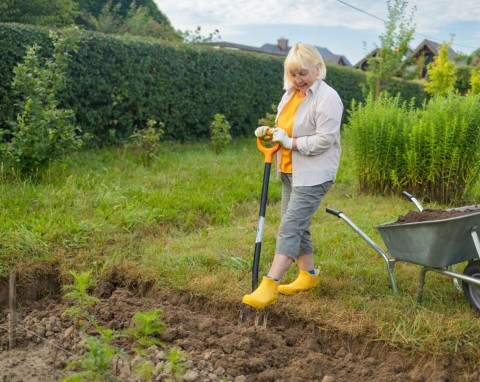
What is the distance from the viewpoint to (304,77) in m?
3.59

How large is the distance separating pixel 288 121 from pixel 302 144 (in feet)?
0.88

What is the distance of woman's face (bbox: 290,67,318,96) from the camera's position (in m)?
3.57

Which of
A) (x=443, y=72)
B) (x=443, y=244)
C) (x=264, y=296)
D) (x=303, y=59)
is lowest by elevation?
(x=264, y=296)

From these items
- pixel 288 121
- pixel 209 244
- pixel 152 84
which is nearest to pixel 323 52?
pixel 152 84

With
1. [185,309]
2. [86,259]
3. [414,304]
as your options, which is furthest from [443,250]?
[86,259]

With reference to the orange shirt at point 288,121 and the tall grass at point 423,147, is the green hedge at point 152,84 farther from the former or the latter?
the orange shirt at point 288,121

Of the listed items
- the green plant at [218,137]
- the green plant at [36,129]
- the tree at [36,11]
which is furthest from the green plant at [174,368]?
the tree at [36,11]

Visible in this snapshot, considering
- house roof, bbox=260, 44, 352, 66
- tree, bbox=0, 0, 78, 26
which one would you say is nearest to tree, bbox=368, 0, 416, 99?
tree, bbox=0, 0, 78, 26

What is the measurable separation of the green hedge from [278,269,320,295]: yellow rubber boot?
203 inches

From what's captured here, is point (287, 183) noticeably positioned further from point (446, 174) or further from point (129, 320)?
point (446, 174)

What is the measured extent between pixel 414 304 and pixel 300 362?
36.9 inches

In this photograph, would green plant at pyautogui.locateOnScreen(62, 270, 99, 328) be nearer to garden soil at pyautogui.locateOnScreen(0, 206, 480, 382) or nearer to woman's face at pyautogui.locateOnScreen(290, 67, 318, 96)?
garden soil at pyautogui.locateOnScreen(0, 206, 480, 382)

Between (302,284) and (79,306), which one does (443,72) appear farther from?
(79,306)

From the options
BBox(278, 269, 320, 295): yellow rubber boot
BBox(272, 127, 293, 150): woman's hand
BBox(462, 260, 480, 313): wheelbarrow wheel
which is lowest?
BBox(278, 269, 320, 295): yellow rubber boot
